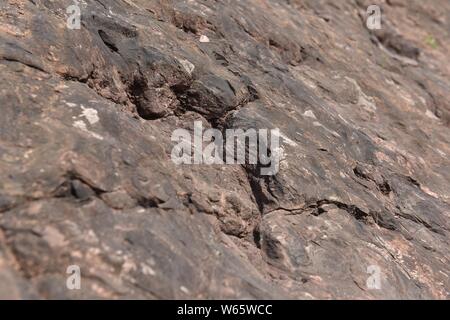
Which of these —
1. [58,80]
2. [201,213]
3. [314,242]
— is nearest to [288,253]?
[314,242]

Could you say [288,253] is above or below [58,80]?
below

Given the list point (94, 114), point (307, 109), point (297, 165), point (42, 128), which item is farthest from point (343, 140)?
point (42, 128)

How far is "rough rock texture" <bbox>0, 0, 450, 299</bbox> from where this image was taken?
220 inches

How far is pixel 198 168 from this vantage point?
7.39 metres

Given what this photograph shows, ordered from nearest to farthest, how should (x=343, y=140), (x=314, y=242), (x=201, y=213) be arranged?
(x=201, y=213)
(x=314, y=242)
(x=343, y=140)

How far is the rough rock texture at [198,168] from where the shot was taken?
5.59 m

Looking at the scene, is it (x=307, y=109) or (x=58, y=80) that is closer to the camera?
(x=58, y=80)

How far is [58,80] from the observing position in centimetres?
710

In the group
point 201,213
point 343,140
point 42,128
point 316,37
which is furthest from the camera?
point 316,37

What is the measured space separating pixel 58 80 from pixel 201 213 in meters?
2.59
